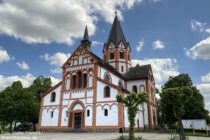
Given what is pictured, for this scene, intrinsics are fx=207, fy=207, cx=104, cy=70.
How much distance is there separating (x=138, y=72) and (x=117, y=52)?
7658mm

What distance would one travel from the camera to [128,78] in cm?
4688

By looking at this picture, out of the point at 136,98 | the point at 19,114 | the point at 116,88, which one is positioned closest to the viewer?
the point at 136,98

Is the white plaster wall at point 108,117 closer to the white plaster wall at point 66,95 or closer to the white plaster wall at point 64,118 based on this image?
the white plaster wall at point 64,118

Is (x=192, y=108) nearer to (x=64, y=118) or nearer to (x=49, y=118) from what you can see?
(x=64, y=118)

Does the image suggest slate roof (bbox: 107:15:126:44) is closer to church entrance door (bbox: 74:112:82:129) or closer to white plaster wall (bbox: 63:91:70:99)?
white plaster wall (bbox: 63:91:70:99)

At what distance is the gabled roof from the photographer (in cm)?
4585

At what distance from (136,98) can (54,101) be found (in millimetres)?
24444

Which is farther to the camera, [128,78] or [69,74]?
[128,78]

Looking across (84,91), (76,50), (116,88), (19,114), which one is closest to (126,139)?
(116,88)

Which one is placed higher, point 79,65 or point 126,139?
point 79,65

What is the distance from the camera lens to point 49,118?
41.3m

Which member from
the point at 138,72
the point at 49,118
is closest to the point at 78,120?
the point at 49,118

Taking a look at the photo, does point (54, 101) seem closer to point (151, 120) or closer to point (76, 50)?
point (76, 50)

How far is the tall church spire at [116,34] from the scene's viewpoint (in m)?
53.3
